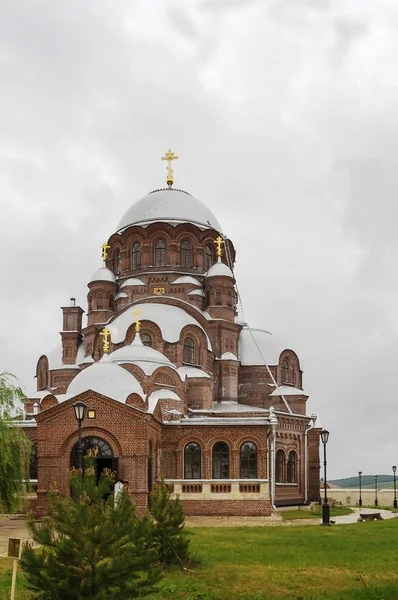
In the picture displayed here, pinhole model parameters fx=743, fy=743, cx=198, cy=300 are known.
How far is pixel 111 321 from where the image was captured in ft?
130

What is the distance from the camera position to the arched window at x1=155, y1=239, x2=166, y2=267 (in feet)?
141

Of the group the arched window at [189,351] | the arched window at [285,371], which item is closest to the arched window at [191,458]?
the arched window at [189,351]

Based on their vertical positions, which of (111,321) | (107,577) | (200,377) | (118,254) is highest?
(118,254)

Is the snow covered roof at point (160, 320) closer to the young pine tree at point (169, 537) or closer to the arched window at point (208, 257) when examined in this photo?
the arched window at point (208, 257)

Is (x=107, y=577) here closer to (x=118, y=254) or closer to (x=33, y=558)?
(x=33, y=558)

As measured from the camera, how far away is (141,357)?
3381cm

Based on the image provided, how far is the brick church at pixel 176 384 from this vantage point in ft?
94.0

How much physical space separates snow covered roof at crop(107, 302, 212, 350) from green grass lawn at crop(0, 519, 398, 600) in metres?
16.9

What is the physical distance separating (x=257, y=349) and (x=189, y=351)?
5.92m

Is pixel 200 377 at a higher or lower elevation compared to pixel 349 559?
higher

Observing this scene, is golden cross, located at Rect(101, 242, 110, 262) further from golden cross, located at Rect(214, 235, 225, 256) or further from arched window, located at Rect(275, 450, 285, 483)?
arched window, located at Rect(275, 450, 285, 483)

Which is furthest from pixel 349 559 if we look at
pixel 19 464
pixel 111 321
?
pixel 111 321

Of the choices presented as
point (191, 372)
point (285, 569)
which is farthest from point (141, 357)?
point (285, 569)

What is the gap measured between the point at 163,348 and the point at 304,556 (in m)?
21.1
